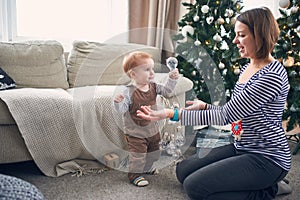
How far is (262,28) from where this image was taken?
4.91 ft

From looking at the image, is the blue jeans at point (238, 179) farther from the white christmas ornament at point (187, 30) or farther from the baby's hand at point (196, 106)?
the white christmas ornament at point (187, 30)

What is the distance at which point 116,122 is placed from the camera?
191cm

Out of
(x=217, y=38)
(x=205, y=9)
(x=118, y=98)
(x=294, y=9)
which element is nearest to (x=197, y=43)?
(x=217, y=38)

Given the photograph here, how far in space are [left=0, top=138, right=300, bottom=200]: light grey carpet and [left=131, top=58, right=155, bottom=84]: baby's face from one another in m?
0.56

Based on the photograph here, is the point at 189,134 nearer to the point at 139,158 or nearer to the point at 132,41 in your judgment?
the point at 139,158

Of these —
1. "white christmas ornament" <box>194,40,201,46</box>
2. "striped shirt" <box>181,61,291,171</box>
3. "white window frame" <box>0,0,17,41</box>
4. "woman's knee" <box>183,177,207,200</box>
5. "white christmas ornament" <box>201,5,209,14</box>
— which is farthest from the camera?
"white window frame" <box>0,0,17,41</box>

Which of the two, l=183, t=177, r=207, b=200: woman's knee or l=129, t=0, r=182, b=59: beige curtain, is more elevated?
l=129, t=0, r=182, b=59: beige curtain

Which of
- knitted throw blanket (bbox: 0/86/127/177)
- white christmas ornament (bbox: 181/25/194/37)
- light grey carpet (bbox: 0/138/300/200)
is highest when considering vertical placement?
white christmas ornament (bbox: 181/25/194/37)

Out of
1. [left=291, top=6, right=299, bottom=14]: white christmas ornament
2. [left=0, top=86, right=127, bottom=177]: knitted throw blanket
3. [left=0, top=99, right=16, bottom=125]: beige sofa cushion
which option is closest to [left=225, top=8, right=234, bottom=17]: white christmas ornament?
[left=291, top=6, right=299, bottom=14]: white christmas ornament

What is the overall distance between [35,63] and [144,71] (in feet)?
3.62

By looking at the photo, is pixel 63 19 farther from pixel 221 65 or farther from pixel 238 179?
pixel 238 179

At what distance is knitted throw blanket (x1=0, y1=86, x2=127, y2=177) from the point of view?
1.88 meters

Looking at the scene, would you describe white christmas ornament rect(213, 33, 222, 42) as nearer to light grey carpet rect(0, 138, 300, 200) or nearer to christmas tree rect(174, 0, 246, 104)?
christmas tree rect(174, 0, 246, 104)

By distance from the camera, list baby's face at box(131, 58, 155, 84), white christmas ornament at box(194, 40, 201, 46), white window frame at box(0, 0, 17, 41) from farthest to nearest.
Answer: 1. white window frame at box(0, 0, 17, 41)
2. white christmas ornament at box(194, 40, 201, 46)
3. baby's face at box(131, 58, 155, 84)
